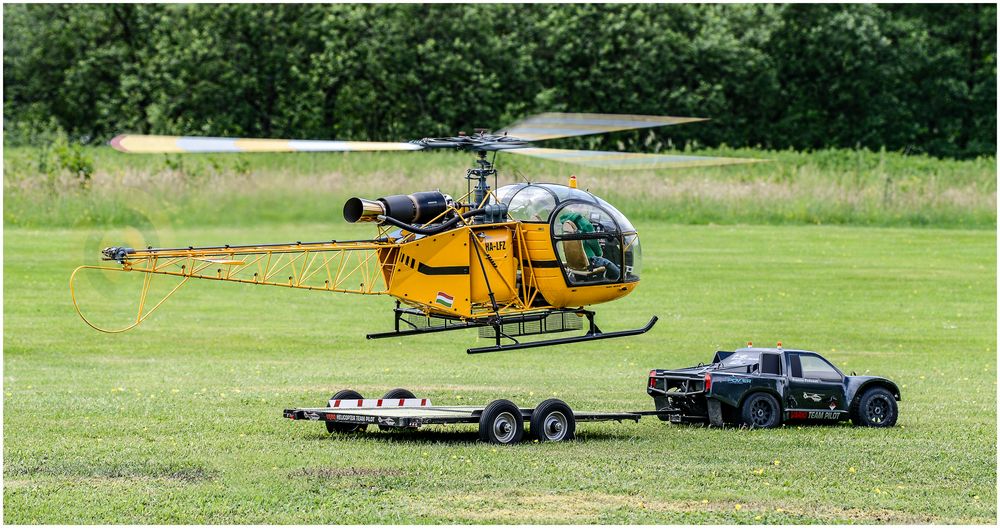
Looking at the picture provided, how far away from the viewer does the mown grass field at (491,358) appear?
13859mm

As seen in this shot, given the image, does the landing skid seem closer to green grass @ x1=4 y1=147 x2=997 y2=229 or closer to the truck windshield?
the truck windshield

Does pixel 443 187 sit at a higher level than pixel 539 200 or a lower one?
higher

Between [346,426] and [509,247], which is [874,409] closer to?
[509,247]

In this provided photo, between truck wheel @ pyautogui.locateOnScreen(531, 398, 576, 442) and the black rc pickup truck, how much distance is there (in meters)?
1.96

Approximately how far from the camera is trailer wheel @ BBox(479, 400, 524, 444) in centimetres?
1633

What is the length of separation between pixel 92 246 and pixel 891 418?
34.7 feet

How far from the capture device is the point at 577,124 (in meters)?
16.3

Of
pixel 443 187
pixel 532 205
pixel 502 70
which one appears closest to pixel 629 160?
pixel 532 205

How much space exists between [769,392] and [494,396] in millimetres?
5174

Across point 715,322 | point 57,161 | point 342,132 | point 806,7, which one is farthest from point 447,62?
point 715,322

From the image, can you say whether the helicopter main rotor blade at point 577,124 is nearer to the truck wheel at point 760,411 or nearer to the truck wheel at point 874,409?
the truck wheel at point 760,411

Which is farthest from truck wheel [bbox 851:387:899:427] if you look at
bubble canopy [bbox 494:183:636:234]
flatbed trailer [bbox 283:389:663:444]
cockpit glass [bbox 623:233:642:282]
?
bubble canopy [bbox 494:183:636:234]

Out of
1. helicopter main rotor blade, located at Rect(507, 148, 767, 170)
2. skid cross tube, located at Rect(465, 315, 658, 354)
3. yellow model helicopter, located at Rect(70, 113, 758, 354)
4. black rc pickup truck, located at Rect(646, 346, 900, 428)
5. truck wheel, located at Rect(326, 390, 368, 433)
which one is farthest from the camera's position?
black rc pickup truck, located at Rect(646, 346, 900, 428)

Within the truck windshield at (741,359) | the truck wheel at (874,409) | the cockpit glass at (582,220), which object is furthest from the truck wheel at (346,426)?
the truck wheel at (874,409)
